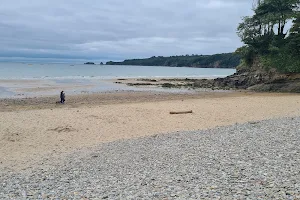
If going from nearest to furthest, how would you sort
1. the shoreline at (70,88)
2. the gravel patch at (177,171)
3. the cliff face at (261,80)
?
1. the gravel patch at (177,171)
2. the shoreline at (70,88)
3. the cliff face at (261,80)

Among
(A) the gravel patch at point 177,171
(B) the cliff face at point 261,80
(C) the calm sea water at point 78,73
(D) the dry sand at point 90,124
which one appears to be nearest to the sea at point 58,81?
(C) the calm sea water at point 78,73

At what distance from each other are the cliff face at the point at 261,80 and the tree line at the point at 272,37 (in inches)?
29.0

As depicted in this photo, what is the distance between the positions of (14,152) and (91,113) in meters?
6.68

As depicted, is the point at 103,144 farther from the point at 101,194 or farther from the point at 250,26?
the point at 250,26

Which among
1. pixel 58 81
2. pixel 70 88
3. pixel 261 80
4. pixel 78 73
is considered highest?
pixel 78 73

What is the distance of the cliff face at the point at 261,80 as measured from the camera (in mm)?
28531

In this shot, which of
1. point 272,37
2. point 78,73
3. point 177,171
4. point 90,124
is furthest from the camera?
point 78,73

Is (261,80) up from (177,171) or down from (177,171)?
up

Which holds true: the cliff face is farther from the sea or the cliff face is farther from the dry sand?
the dry sand

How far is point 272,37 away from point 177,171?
29991 mm

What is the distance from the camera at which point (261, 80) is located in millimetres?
32375

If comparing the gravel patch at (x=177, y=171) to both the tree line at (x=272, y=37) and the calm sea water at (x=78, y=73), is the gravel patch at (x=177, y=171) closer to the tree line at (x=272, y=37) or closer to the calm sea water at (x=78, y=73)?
the tree line at (x=272, y=37)

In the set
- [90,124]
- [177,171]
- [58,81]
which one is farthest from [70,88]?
[177,171]

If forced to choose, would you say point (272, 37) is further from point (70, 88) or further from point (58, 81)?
point (58, 81)
